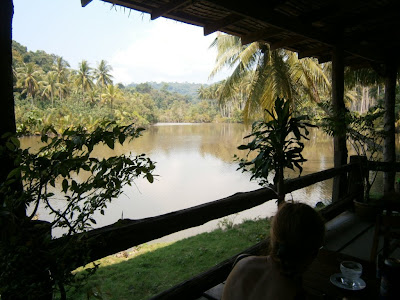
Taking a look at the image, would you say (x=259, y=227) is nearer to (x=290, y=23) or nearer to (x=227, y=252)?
(x=227, y=252)

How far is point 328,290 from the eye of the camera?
43.6 inches

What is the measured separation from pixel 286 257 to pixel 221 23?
240cm

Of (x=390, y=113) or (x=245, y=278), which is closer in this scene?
(x=245, y=278)

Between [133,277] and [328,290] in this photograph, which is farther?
[133,277]

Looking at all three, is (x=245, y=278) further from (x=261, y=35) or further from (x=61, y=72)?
(x=61, y=72)

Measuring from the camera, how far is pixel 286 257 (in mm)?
812

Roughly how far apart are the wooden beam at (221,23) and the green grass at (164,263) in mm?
2760

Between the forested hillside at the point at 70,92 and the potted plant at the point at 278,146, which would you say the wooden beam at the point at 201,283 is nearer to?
the potted plant at the point at 278,146

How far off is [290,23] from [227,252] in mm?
3444

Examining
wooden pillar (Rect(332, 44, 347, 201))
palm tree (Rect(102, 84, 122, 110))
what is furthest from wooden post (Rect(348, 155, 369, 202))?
palm tree (Rect(102, 84, 122, 110))

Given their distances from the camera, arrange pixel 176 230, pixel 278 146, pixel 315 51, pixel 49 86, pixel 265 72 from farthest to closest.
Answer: pixel 49 86, pixel 265 72, pixel 315 51, pixel 278 146, pixel 176 230

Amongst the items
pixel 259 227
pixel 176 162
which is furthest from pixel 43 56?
pixel 259 227

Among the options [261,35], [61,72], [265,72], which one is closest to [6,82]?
[261,35]

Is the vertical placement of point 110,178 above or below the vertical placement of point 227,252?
above
